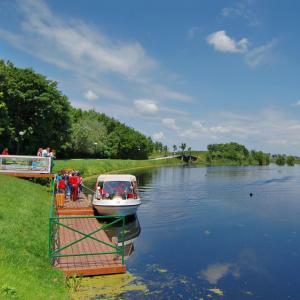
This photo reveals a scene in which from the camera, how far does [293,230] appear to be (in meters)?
26.8

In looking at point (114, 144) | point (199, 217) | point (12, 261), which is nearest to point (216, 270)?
point (12, 261)

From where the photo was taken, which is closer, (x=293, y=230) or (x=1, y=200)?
(x=1, y=200)

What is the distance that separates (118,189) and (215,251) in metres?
9.71

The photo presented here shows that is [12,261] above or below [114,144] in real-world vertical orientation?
below

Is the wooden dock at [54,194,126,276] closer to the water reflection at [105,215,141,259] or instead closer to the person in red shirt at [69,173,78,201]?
the water reflection at [105,215,141,259]

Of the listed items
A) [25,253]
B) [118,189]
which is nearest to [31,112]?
[118,189]

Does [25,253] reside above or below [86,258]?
above

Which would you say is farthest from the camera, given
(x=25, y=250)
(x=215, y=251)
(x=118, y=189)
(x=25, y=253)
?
(x=118, y=189)

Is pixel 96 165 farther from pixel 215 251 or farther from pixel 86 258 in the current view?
pixel 86 258

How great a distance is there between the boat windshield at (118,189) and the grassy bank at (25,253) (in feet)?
15.6

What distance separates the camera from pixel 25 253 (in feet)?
47.9

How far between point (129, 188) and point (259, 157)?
582ft

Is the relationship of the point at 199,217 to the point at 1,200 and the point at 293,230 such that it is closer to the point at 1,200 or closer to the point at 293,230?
the point at 293,230

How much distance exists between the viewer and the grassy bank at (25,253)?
11.1m
